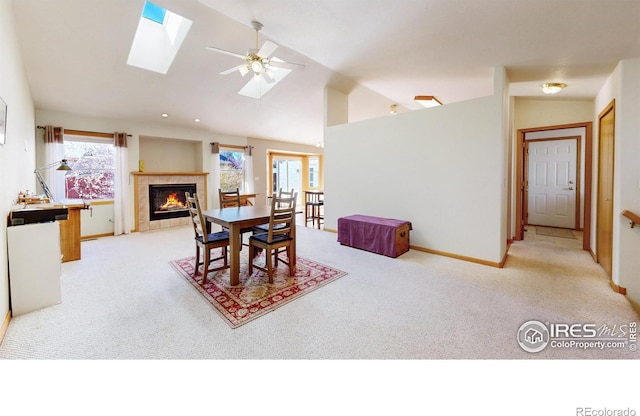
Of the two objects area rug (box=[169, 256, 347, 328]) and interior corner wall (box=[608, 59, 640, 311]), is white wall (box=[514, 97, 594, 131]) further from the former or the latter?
area rug (box=[169, 256, 347, 328])

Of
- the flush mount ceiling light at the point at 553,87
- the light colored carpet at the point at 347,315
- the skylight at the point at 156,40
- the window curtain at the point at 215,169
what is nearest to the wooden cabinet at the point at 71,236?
the light colored carpet at the point at 347,315

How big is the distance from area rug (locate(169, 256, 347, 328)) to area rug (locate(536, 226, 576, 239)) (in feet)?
15.8

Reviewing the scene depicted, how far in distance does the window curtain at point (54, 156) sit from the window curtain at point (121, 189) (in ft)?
2.64

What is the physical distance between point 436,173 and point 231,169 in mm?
5737

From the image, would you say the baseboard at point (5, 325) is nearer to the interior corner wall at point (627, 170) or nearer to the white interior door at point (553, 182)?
the interior corner wall at point (627, 170)

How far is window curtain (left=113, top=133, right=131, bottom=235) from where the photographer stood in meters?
5.55

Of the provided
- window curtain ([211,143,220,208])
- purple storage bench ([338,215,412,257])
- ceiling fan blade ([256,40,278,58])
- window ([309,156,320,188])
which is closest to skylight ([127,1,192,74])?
ceiling fan blade ([256,40,278,58])

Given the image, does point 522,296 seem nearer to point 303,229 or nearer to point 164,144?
point 303,229

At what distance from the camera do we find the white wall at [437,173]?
3527 millimetres

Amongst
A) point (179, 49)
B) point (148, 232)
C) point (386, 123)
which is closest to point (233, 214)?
point (179, 49)

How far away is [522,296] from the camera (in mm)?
2676

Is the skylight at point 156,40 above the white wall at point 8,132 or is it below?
above

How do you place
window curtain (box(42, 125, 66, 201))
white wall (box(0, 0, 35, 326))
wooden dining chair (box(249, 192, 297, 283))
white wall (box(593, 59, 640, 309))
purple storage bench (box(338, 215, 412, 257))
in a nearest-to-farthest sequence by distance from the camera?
1. white wall (box(0, 0, 35, 326))
2. white wall (box(593, 59, 640, 309))
3. wooden dining chair (box(249, 192, 297, 283))
4. purple storage bench (box(338, 215, 412, 257))
5. window curtain (box(42, 125, 66, 201))
